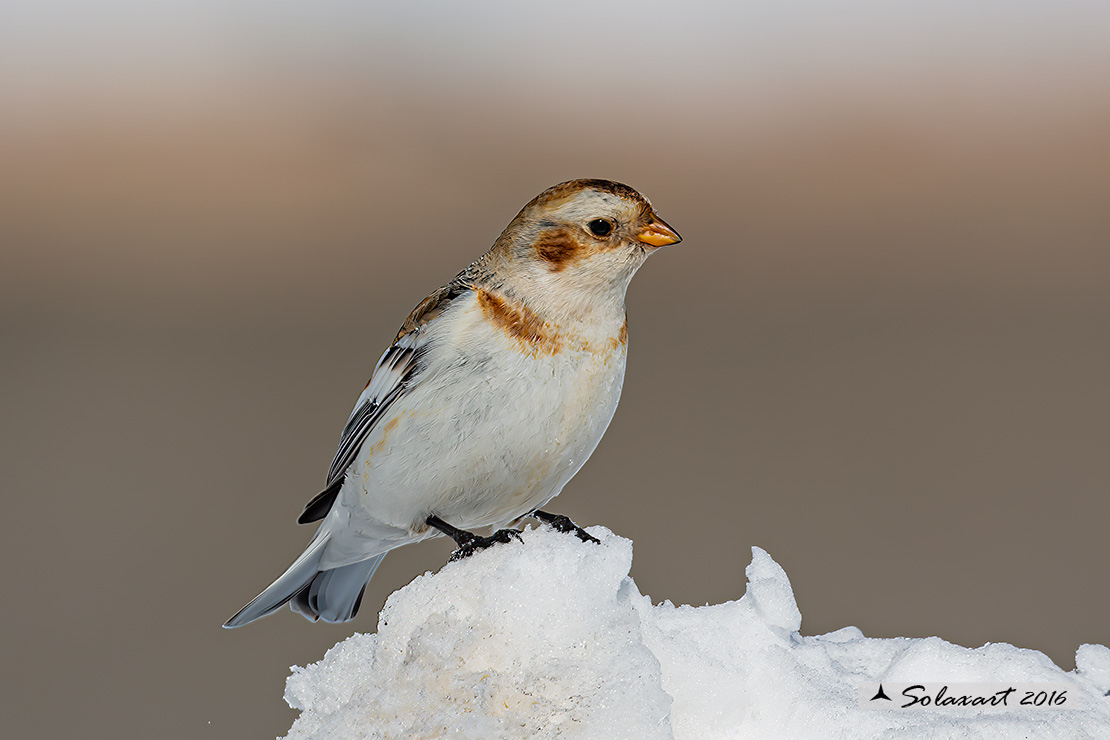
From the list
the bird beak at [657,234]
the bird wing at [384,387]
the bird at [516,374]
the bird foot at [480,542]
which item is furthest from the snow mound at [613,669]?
the bird beak at [657,234]

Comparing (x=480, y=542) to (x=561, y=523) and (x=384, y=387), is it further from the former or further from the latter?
(x=384, y=387)

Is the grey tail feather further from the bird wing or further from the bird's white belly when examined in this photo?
the bird's white belly

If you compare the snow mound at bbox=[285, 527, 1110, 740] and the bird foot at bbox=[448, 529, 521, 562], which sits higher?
the bird foot at bbox=[448, 529, 521, 562]

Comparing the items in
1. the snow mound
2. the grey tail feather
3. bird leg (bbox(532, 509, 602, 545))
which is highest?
bird leg (bbox(532, 509, 602, 545))

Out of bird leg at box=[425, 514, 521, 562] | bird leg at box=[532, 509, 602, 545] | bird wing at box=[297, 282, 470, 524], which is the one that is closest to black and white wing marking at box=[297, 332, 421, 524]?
bird wing at box=[297, 282, 470, 524]

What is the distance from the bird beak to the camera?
1853mm

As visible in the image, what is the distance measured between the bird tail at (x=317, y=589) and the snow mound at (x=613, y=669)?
457mm

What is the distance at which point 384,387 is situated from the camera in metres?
2.07

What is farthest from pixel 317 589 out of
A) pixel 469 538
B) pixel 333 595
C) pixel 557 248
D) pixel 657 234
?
pixel 657 234

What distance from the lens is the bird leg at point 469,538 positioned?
1.83m

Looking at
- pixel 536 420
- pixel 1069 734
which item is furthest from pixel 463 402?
pixel 1069 734

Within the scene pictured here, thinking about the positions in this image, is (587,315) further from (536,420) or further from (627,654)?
(627,654)

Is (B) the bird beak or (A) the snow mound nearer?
(A) the snow mound

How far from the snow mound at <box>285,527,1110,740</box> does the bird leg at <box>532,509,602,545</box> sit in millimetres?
50
